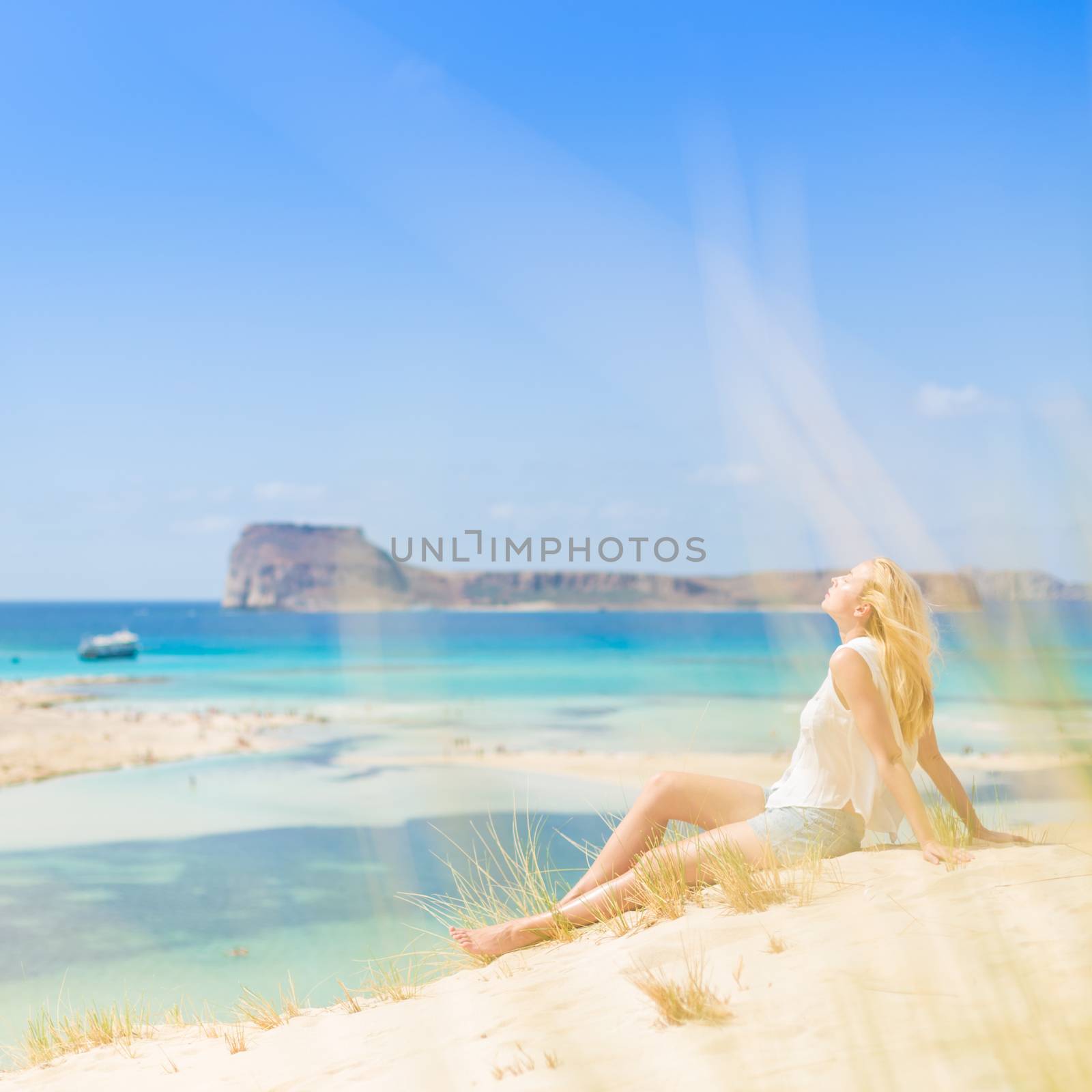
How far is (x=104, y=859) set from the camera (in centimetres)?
955

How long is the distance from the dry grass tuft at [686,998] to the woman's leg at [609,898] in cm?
76

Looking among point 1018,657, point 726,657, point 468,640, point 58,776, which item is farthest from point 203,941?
point 468,640

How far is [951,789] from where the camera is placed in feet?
11.3

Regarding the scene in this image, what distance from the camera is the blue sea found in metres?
1.97

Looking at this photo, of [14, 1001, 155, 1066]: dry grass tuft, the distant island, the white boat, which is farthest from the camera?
the distant island

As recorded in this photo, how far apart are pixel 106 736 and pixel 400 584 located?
78.7 meters

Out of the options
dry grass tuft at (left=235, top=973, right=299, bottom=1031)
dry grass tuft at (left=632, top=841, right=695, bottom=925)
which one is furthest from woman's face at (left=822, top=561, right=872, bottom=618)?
dry grass tuft at (left=235, top=973, right=299, bottom=1031)

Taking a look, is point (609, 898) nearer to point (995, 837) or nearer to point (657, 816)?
point (657, 816)

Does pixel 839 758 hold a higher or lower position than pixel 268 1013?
higher

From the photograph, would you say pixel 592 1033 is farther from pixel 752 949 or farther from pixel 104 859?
pixel 104 859

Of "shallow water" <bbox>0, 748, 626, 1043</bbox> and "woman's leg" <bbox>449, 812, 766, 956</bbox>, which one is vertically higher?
"woman's leg" <bbox>449, 812, 766, 956</bbox>

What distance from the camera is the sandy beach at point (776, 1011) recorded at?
2078 millimetres

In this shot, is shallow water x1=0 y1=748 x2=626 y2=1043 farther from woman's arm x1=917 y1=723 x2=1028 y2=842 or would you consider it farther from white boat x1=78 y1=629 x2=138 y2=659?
white boat x1=78 y1=629 x2=138 y2=659

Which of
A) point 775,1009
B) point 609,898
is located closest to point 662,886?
point 609,898
